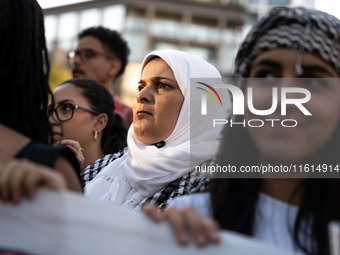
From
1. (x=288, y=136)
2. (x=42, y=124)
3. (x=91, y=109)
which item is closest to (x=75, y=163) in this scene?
(x=42, y=124)

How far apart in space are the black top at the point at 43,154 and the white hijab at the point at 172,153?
1259mm

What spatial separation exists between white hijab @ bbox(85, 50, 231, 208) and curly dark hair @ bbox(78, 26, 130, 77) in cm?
200

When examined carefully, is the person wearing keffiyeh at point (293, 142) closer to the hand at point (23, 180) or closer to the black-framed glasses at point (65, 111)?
the hand at point (23, 180)

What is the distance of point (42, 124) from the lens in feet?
4.81

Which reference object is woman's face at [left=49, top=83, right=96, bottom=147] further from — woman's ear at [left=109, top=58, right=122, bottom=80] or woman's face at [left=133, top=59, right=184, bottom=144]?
woman's ear at [left=109, top=58, right=122, bottom=80]

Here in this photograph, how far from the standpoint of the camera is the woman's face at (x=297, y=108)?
1.34 m

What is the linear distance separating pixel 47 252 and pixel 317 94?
0.88 m

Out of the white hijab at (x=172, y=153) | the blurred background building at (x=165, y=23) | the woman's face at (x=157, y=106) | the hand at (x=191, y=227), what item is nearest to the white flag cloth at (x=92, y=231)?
the hand at (x=191, y=227)

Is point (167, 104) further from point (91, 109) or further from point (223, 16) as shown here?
point (223, 16)

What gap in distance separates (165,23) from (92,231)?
36.6m

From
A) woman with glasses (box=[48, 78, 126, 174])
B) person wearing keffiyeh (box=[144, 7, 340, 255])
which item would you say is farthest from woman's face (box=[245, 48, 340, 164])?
woman with glasses (box=[48, 78, 126, 174])

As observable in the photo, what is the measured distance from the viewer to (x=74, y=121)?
340 centimetres

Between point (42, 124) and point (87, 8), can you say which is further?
point (87, 8)

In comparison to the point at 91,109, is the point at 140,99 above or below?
above
